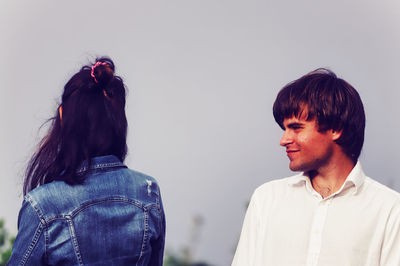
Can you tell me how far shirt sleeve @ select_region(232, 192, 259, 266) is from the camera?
3223mm

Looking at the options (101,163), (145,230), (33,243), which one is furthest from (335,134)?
Answer: (33,243)

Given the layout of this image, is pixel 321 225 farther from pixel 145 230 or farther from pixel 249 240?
pixel 145 230

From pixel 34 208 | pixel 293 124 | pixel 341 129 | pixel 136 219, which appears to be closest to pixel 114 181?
pixel 136 219

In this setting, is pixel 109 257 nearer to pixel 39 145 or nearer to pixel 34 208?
pixel 34 208

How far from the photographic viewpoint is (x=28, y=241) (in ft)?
8.97

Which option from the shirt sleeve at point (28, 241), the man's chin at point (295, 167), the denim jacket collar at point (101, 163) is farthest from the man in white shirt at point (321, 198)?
the shirt sleeve at point (28, 241)

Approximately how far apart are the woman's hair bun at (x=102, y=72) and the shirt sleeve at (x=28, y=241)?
650 mm

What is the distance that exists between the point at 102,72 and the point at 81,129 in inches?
12.0

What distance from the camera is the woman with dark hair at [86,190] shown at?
279 cm

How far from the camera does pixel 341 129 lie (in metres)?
3.23

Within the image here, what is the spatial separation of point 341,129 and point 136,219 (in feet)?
3.65

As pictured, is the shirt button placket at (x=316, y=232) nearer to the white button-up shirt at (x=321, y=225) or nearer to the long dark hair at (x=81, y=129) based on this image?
the white button-up shirt at (x=321, y=225)

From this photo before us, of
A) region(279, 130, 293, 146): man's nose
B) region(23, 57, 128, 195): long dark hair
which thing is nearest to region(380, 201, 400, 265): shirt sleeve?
region(279, 130, 293, 146): man's nose

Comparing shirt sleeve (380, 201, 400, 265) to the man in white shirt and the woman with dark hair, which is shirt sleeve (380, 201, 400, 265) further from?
the woman with dark hair
